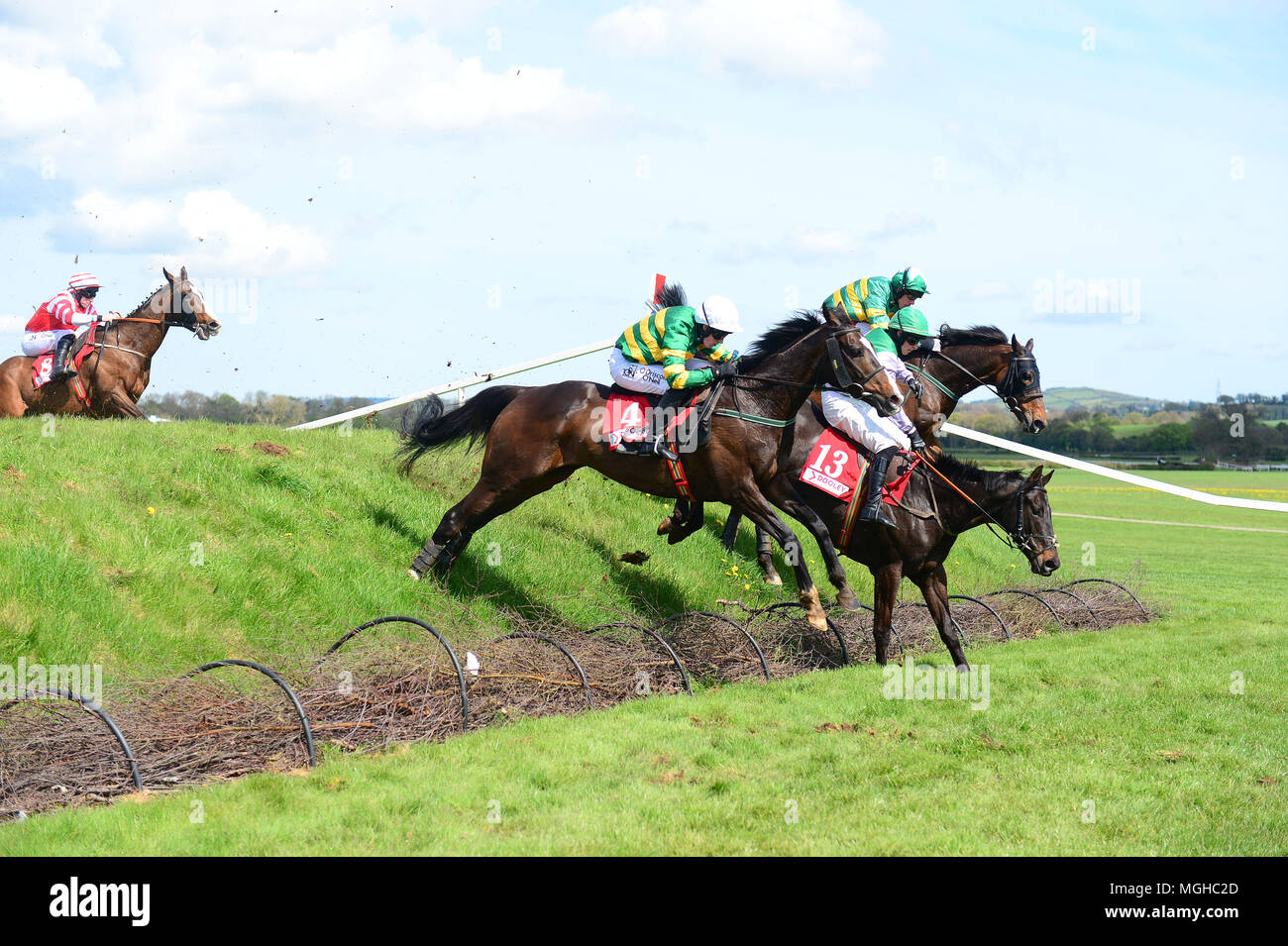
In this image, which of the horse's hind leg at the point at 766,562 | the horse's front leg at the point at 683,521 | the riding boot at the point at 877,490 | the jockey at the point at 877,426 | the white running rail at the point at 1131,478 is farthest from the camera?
the horse's hind leg at the point at 766,562

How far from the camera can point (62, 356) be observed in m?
13.3

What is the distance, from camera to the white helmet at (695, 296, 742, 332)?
9.25 metres

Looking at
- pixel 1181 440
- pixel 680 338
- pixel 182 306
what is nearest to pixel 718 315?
pixel 680 338

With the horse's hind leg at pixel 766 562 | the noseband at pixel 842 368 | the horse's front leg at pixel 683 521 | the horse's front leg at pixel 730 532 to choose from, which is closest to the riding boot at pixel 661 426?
the horse's front leg at pixel 683 521

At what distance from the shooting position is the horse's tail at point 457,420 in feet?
34.9

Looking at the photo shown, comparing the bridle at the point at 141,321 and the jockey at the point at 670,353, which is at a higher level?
the bridle at the point at 141,321

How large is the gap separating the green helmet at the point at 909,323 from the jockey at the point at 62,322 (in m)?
9.64

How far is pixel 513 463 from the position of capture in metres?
10.1

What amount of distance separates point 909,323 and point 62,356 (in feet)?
33.1

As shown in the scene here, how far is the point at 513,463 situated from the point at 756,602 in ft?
13.6

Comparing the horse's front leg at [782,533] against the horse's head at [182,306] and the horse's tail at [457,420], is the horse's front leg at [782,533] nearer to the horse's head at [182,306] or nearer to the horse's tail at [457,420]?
the horse's tail at [457,420]
